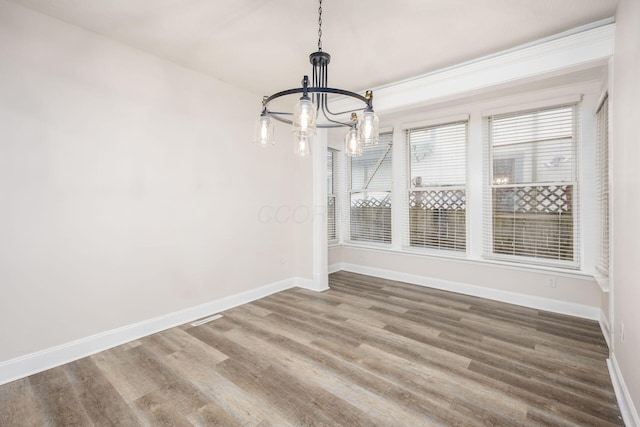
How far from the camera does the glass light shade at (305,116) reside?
175 centimetres

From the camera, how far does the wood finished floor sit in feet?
5.99

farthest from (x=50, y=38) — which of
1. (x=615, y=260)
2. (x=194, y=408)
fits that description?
(x=615, y=260)

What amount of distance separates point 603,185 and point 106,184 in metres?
4.73

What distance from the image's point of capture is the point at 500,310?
354 centimetres

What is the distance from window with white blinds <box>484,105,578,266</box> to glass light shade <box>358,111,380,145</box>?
2733mm

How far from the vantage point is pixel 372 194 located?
5242 millimetres

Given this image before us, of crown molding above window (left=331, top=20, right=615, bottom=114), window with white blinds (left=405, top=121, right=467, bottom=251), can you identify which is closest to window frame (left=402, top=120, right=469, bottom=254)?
window with white blinds (left=405, top=121, right=467, bottom=251)

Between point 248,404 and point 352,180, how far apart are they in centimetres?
420

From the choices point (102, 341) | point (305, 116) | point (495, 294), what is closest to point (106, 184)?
point (102, 341)

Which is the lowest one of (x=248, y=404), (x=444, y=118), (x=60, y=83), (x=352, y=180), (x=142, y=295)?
(x=248, y=404)

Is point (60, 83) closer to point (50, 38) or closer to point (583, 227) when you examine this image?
point (50, 38)

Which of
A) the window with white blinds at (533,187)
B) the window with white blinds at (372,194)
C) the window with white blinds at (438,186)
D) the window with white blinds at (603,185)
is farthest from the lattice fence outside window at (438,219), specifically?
the window with white blinds at (603,185)

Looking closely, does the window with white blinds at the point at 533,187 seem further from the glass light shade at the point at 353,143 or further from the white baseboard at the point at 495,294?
the glass light shade at the point at 353,143

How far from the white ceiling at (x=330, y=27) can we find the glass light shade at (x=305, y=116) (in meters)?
0.97
